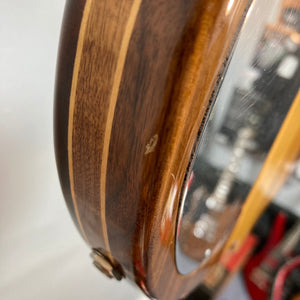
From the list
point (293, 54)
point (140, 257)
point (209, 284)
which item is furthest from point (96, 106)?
point (209, 284)

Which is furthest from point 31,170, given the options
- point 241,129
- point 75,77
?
point 241,129

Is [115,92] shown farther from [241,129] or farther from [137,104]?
[241,129]

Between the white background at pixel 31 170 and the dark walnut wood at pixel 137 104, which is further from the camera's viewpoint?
the white background at pixel 31 170

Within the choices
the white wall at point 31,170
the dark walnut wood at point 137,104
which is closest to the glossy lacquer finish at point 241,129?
the dark walnut wood at point 137,104

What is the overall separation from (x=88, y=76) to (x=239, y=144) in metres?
0.48

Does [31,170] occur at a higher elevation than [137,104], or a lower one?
lower

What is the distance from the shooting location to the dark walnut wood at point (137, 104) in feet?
0.67

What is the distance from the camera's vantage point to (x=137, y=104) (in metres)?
0.23

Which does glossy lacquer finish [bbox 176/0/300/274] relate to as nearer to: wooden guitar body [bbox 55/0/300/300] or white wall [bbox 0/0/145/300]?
wooden guitar body [bbox 55/0/300/300]

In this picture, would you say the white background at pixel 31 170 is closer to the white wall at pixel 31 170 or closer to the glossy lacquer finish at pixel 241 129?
the white wall at pixel 31 170

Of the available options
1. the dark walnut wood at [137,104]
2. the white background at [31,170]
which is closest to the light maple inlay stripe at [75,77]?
the dark walnut wood at [137,104]

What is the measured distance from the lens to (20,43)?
33cm

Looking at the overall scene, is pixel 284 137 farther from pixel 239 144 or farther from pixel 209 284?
pixel 209 284

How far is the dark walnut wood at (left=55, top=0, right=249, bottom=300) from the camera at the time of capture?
0.20 meters
